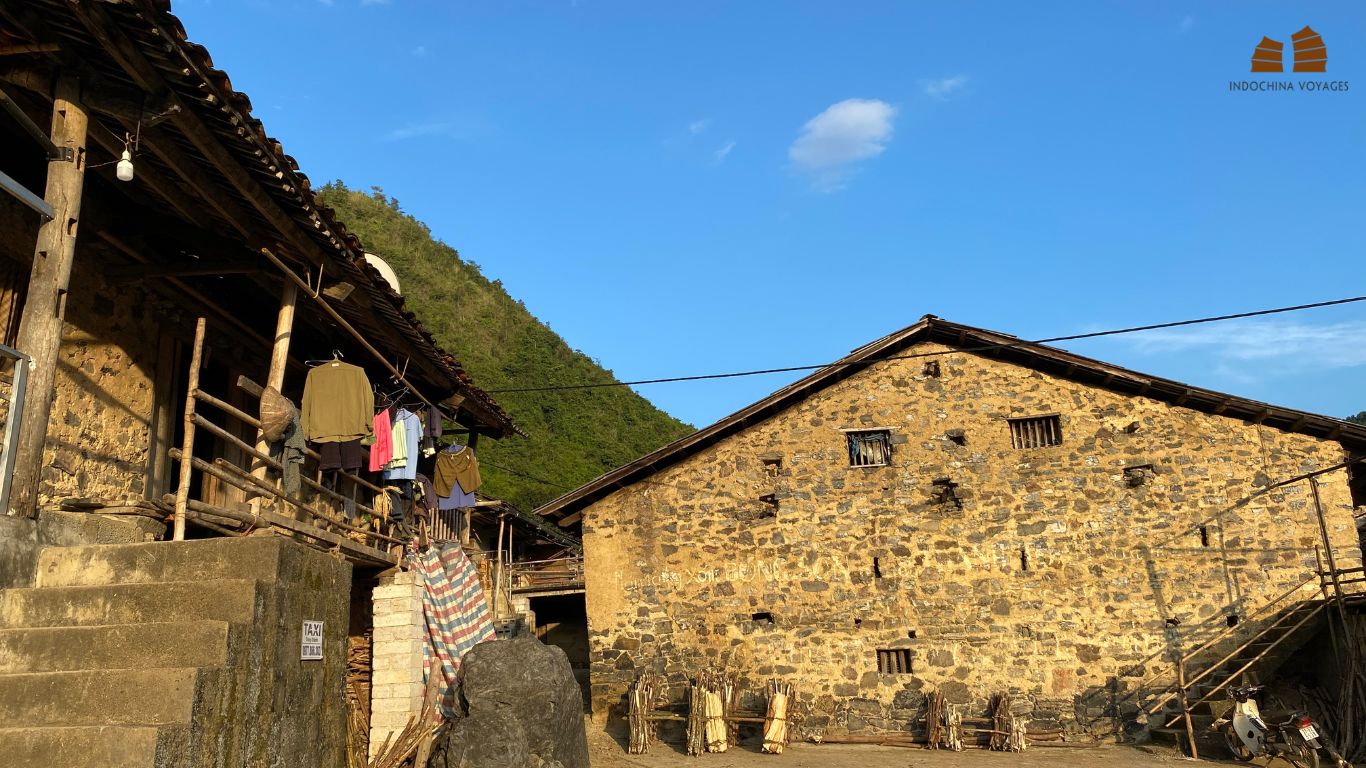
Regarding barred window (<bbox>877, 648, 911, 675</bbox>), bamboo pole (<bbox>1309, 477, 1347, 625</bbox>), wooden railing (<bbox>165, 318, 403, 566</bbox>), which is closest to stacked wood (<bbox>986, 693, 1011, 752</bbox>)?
barred window (<bbox>877, 648, 911, 675</bbox>)

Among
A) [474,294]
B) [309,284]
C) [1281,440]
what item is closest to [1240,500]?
[1281,440]

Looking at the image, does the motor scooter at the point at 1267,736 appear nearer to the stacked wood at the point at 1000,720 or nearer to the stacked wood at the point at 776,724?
the stacked wood at the point at 1000,720

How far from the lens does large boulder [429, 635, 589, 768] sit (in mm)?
9211

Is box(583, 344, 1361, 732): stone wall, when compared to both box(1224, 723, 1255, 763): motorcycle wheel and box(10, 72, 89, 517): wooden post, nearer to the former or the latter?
box(1224, 723, 1255, 763): motorcycle wheel

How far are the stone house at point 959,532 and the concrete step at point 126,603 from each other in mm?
11208

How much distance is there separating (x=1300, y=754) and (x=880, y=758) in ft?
17.5

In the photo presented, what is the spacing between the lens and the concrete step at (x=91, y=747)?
406 cm

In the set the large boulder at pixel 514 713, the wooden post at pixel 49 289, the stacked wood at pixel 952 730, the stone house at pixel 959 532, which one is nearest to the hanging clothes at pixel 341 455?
the large boulder at pixel 514 713

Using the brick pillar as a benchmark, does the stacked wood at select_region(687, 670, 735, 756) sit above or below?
below

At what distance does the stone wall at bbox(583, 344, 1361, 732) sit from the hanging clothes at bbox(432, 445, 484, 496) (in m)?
4.24

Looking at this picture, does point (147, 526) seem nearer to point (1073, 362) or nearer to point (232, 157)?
point (232, 157)

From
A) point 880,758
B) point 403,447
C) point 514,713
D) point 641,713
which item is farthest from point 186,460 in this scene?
point 880,758

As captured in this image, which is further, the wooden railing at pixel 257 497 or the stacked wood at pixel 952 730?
the stacked wood at pixel 952 730

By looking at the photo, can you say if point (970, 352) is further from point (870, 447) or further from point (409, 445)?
point (409, 445)
